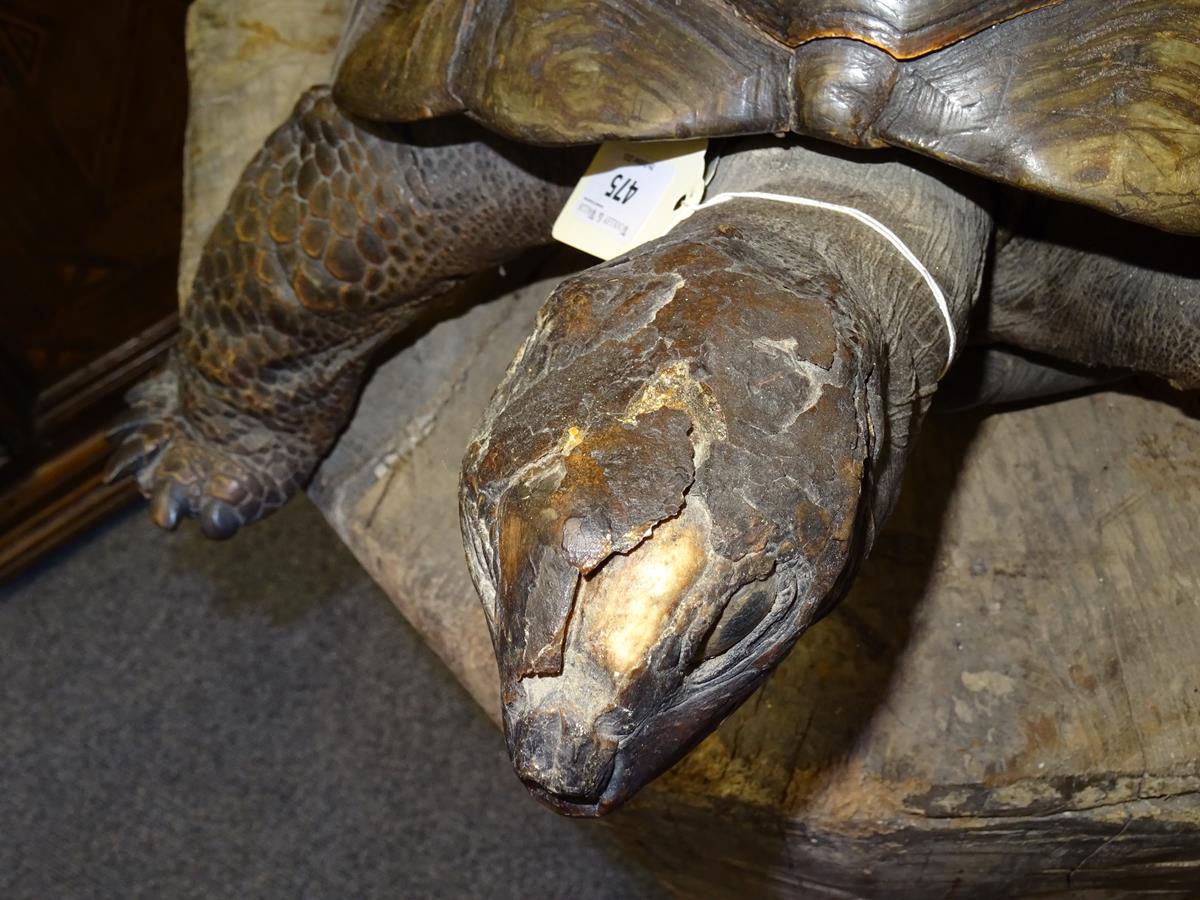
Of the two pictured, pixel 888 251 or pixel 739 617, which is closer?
pixel 739 617

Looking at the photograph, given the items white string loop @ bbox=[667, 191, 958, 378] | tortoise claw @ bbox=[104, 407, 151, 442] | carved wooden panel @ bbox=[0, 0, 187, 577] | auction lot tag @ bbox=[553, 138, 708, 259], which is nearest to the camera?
white string loop @ bbox=[667, 191, 958, 378]

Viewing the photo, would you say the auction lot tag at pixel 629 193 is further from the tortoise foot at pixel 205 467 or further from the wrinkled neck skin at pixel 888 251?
the tortoise foot at pixel 205 467

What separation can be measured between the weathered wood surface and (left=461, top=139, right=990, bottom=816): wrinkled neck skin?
493 mm

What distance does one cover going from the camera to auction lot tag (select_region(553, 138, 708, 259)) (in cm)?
108

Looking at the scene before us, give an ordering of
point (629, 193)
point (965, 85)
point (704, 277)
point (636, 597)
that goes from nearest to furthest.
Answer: point (636, 597)
point (704, 277)
point (965, 85)
point (629, 193)

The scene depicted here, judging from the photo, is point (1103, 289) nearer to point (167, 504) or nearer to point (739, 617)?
point (739, 617)

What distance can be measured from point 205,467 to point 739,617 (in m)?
1.06

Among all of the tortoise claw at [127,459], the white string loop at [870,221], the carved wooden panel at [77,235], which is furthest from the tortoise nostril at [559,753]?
the carved wooden panel at [77,235]

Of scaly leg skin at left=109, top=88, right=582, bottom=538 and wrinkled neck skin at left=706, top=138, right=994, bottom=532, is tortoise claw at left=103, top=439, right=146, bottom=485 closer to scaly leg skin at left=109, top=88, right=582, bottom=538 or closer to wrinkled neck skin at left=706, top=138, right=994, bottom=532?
scaly leg skin at left=109, top=88, right=582, bottom=538

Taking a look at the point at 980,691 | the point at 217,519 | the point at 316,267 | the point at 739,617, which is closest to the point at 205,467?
the point at 217,519

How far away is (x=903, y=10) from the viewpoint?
2.99ft

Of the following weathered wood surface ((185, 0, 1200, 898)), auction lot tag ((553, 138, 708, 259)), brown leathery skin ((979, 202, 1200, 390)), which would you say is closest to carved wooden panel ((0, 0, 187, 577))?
weathered wood surface ((185, 0, 1200, 898))

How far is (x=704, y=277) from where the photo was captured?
0.76 metres

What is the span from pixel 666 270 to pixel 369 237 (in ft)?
1.98
